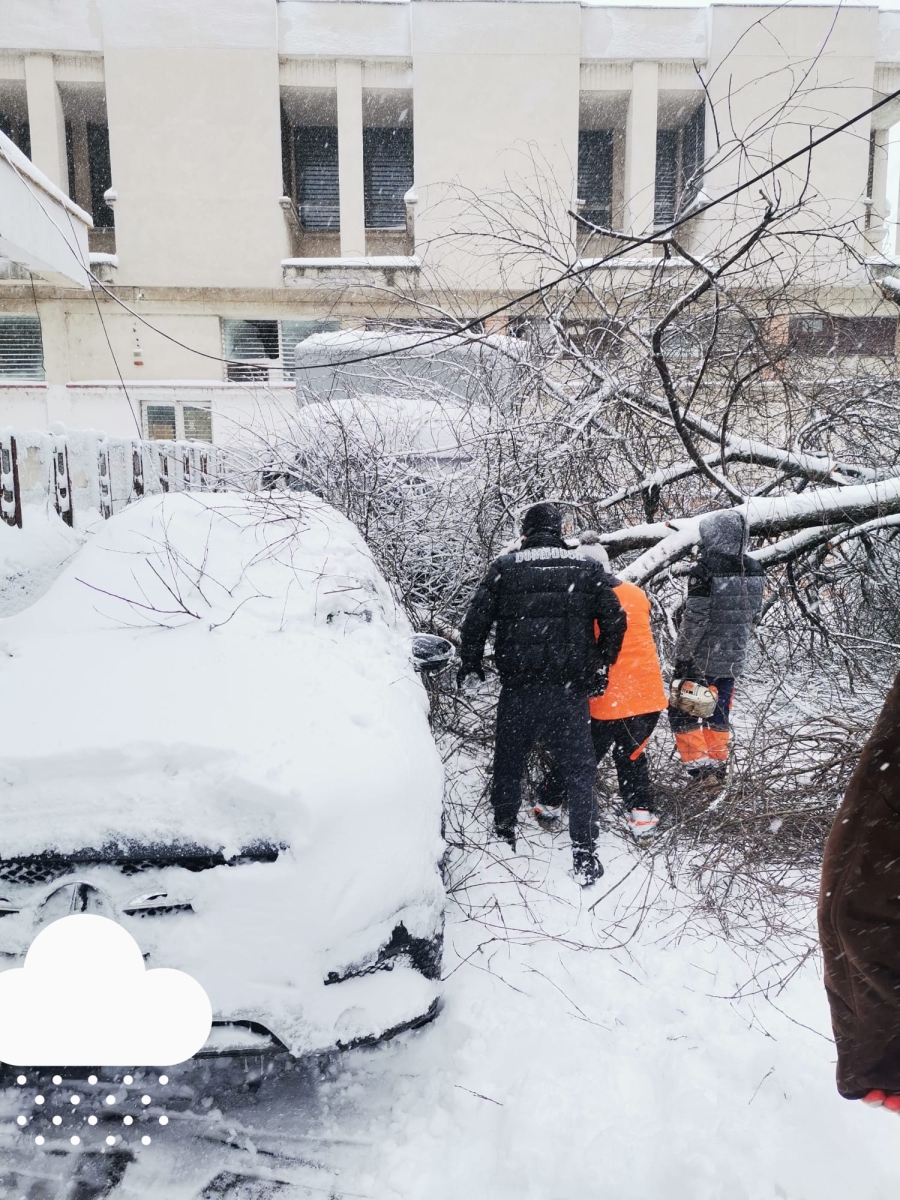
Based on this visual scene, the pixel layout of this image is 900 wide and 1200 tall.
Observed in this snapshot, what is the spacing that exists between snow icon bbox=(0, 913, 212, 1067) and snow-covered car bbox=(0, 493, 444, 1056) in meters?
0.04

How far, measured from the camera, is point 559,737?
3381 millimetres

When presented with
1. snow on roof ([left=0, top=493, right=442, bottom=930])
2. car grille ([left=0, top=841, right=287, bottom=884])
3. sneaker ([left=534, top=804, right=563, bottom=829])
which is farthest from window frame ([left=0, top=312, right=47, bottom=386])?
car grille ([left=0, top=841, right=287, bottom=884])

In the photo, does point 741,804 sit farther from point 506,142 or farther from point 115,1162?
point 506,142

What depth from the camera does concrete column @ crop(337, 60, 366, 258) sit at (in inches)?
642

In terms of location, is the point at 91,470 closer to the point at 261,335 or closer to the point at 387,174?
the point at 261,335

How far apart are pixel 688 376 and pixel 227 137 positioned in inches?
604

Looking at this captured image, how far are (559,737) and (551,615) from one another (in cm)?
56

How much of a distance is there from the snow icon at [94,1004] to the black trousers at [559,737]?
1892mm

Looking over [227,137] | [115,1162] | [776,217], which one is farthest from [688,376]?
[227,137]

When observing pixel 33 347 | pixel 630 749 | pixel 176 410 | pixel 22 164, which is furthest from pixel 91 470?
pixel 33 347

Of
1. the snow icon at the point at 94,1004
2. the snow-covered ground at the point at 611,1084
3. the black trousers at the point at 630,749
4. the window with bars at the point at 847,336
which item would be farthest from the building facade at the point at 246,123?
the snow icon at the point at 94,1004

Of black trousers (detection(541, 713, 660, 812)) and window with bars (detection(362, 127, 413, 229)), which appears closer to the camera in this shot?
black trousers (detection(541, 713, 660, 812))

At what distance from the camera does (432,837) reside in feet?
7.63

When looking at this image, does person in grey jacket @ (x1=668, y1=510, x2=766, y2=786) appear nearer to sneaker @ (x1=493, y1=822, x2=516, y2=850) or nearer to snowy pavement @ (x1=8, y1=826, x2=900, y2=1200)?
sneaker @ (x1=493, y1=822, x2=516, y2=850)
